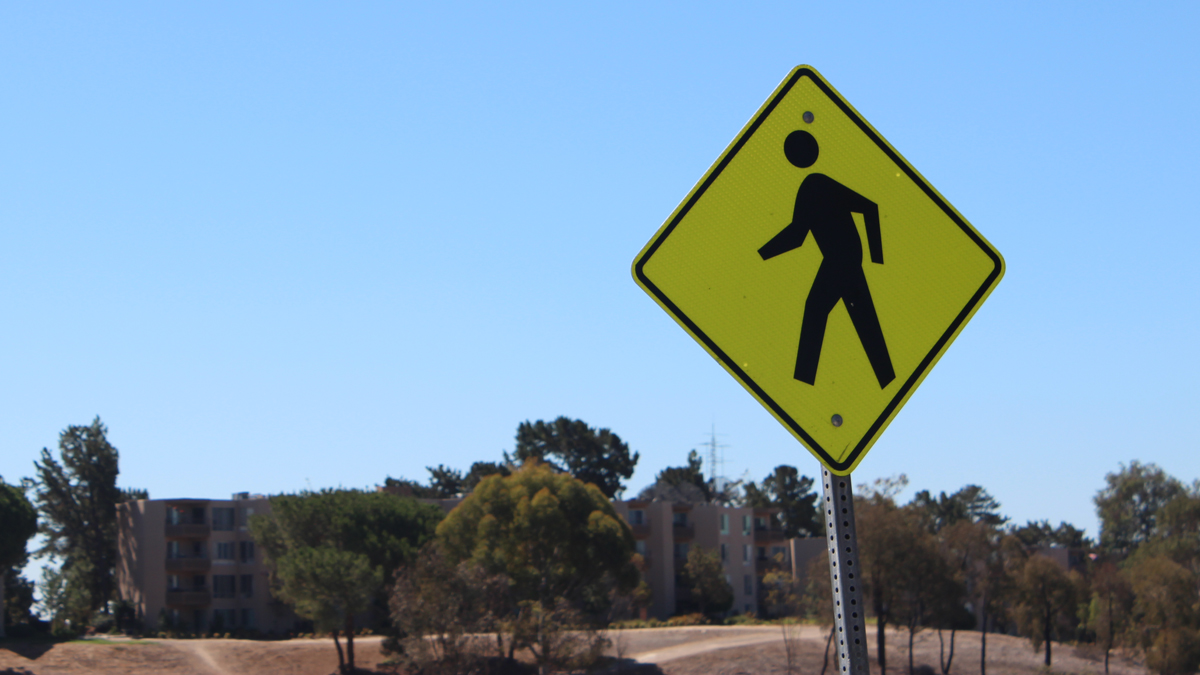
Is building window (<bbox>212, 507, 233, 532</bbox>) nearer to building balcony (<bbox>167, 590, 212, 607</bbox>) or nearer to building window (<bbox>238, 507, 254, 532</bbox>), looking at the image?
building window (<bbox>238, 507, 254, 532</bbox>)

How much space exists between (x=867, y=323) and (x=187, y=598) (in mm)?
82990

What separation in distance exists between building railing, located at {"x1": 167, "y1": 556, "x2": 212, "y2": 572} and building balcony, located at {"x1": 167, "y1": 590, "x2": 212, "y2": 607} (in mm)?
1685

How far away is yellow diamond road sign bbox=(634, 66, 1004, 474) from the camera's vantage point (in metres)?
3.48

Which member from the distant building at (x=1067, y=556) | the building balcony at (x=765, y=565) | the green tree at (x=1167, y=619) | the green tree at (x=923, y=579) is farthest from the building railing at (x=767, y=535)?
the green tree at (x=1167, y=619)

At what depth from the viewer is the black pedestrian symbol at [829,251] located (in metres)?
3.51

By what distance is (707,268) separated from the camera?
356cm

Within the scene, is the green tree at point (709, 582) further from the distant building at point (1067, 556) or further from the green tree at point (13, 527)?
the green tree at point (13, 527)

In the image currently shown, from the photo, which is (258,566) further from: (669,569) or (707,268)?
(707,268)

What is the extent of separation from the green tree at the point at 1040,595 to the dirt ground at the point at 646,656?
3.51 metres

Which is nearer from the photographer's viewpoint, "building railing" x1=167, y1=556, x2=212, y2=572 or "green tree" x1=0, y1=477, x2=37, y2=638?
"green tree" x1=0, y1=477, x2=37, y2=638

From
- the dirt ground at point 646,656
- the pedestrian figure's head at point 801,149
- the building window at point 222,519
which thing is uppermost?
the building window at point 222,519

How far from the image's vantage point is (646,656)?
63375 mm

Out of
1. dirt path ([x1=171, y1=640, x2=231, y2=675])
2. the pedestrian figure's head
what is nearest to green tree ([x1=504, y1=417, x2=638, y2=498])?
dirt path ([x1=171, y1=640, x2=231, y2=675])

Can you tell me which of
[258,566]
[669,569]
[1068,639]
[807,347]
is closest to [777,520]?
[669,569]
